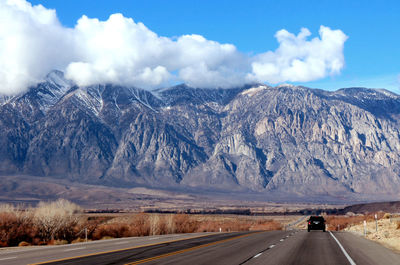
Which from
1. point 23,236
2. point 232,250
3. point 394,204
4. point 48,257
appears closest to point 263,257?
point 232,250

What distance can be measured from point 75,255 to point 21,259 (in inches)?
102

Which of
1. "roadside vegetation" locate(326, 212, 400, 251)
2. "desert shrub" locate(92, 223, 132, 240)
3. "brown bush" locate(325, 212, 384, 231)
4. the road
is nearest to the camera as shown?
the road

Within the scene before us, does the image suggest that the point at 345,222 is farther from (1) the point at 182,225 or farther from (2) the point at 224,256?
(2) the point at 224,256

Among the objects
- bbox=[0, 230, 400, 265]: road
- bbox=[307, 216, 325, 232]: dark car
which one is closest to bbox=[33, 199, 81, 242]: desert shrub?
bbox=[0, 230, 400, 265]: road

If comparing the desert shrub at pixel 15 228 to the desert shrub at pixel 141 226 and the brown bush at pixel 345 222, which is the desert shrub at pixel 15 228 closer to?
the desert shrub at pixel 141 226

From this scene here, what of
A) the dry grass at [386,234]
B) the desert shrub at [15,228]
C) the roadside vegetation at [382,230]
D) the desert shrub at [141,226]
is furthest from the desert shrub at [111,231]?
the dry grass at [386,234]

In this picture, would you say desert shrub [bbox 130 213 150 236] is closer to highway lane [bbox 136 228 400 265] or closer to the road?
the road

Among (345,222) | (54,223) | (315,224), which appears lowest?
(345,222)

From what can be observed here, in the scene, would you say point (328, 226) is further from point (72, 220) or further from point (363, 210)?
point (363, 210)

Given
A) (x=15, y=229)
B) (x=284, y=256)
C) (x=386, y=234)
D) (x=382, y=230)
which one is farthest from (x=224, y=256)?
(x=382, y=230)

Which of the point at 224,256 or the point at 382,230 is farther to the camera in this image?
the point at 382,230

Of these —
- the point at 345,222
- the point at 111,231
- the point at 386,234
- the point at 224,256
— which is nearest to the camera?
the point at 224,256

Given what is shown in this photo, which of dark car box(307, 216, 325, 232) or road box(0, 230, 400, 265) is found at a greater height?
dark car box(307, 216, 325, 232)

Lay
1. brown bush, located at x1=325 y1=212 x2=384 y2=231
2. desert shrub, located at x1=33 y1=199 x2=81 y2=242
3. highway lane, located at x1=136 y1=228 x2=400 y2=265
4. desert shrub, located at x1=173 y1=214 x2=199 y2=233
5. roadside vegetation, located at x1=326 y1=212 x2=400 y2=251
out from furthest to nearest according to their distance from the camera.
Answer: brown bush, located at x1=325 y1=212 x2=384 y2=231, desert shrub, located at x1=173 y1=214 x2=199 y2=233, desert shrub, located at x1=33 y1=199 x2=81 y2=242, roadside vegetation, located at x1=326 y1=212 x2=400 y2=251, highway lane, located at x1=136 y1=228 x2=400 y2=265
